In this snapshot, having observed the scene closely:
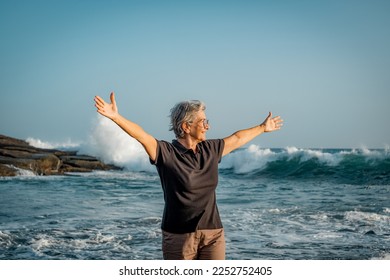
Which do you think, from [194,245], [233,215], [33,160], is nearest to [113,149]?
[33,160]

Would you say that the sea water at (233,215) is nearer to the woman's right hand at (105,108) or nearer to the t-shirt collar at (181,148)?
the t-shirt collar at (181,148)

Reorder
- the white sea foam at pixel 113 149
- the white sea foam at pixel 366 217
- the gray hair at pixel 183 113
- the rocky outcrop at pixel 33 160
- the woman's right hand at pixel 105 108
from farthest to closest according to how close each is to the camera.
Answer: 1. the white sea foam at pixel 113 149
2. the rocky outcrop at pixel 33 160
3. the white sea foam at pixel 366 217
4. the gray hair at pixel 183 113
5. the woman's right hand at pixel 105 108

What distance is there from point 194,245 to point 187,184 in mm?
241

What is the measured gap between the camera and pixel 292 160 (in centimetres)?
1295

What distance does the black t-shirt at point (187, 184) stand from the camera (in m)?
1.75

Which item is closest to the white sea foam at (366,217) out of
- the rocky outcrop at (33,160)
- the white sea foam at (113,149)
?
the rocky outcrop at (33,160)

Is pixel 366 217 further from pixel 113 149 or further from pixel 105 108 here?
pixel 113 149

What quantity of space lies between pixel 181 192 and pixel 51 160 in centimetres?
949

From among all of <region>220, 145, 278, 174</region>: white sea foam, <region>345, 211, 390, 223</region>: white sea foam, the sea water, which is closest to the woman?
the sea water

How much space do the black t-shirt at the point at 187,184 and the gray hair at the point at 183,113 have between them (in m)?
0.05

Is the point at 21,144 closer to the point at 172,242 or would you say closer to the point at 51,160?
the point at 51,160

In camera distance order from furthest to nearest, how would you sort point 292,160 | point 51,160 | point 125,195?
point 292,160, point 51,160, point 125,195

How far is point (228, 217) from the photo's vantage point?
18.0 feet
